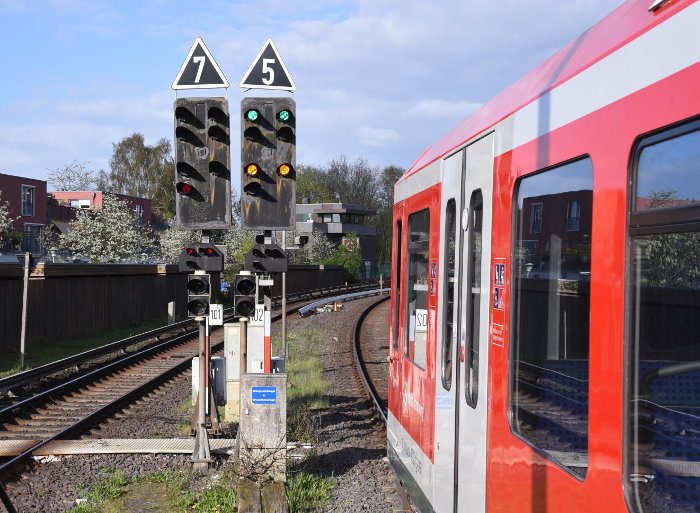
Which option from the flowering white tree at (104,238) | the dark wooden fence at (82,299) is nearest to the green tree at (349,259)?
the flowering white tree at (104,238)

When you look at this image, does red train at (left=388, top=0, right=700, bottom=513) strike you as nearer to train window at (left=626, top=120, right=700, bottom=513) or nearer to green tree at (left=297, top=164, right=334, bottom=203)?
train window at (left=626, top=120, right=700, bottom=513)

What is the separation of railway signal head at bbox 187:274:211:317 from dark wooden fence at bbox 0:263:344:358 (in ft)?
48.7

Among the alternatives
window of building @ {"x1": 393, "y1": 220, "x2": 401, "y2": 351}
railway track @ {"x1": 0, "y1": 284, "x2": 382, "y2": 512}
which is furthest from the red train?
railway track @ {"x1": 0, "y1": 284, "x2": 382, "y2": 512}

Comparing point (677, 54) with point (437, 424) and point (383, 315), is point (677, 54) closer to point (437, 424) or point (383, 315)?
point (437, 424)

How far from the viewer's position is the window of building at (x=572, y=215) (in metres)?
3.61

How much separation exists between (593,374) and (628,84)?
1087mm

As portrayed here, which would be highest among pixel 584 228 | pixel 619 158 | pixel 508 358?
pixel 619 158

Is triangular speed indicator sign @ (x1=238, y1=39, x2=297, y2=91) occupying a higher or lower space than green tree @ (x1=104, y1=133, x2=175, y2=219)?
lower

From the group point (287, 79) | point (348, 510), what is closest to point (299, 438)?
point (348, 510)

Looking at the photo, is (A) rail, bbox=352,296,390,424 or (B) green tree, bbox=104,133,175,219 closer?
(A) rail, bbox=352,296,390,424

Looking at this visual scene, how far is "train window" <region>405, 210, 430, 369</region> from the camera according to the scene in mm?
6691

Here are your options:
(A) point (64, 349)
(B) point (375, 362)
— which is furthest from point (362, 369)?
(A) point (64, 349)

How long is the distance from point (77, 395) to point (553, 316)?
13957 mm

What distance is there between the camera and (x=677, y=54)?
2.79m
